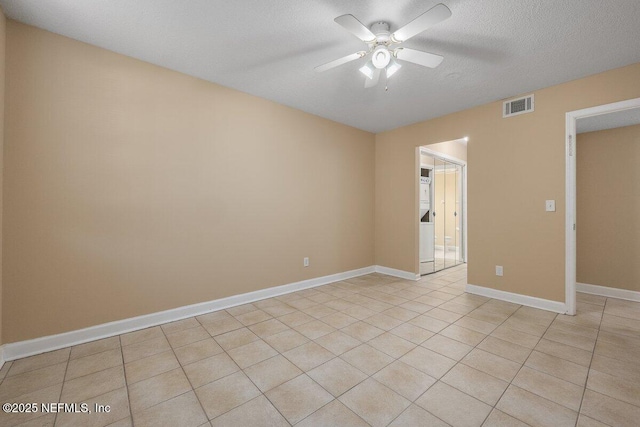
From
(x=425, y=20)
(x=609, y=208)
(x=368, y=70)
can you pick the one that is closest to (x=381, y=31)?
(x=368, y=70)

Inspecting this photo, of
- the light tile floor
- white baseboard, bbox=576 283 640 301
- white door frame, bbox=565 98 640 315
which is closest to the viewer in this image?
the light tile floor

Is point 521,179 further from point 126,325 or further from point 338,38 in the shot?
point 126,325

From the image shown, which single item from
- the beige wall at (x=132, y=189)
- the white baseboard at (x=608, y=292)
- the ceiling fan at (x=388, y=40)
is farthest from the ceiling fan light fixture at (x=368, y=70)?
the white baseboard at (x=608, y=292)

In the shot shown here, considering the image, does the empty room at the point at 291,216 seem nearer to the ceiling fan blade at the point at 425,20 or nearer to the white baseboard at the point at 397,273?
the ceiling fan blade at the point at 425,20

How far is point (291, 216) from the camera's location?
12.5 feet

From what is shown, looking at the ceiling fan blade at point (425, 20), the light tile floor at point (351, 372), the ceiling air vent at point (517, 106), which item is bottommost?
the light tile floor at point (351, 372)

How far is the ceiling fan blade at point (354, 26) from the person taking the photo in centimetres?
166

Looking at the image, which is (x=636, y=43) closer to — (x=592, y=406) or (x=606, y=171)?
(x=606, y=171)

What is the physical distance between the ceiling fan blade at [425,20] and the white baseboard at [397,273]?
11.9 ft

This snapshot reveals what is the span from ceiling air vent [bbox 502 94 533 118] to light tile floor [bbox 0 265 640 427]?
251 centimetres

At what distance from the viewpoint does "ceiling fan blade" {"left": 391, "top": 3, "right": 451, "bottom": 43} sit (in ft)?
5.02

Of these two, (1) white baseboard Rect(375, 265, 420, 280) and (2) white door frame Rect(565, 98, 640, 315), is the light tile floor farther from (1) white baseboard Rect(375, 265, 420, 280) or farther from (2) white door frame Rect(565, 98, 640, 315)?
(1) white baseboard Rect(375, 265, 420, 280)

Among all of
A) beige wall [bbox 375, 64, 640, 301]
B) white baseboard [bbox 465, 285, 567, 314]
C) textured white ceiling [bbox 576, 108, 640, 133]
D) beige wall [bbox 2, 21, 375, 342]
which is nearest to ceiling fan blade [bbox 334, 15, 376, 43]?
beige wall [bbox 2, 21, 375, 342]

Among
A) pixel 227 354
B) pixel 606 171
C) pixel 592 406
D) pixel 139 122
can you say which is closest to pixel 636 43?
pixel 606 171
